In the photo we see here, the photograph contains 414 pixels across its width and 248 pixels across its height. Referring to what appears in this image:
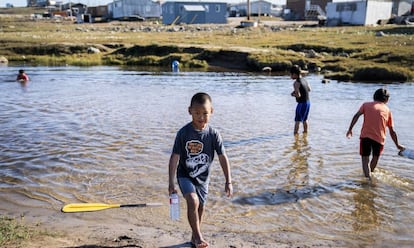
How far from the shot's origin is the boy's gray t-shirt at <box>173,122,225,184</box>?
4.46 meters

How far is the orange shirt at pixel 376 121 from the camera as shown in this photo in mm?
6770

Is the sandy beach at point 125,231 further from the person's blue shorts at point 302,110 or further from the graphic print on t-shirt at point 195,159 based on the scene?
the person's blue shorts at point 302,110

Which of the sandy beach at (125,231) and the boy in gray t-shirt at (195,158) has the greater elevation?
the boy in gray t-shirt at (195,158)

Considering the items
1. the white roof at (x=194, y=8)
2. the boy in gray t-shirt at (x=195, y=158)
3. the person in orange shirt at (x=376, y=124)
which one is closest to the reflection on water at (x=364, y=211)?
the person in orange shirt at (x=376, y=124)

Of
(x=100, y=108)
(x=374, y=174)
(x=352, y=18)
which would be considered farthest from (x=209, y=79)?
(x=352, y=18)

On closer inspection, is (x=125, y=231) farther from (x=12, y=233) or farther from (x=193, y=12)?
(x=193, y=12)

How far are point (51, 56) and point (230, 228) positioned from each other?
33486mm

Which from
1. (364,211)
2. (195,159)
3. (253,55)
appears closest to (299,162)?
(364,211)

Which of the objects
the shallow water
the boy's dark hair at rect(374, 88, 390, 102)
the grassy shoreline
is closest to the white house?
the grassy shoreline

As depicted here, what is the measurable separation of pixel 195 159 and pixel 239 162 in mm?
3973

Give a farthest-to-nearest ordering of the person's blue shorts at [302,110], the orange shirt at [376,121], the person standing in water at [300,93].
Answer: the person's blue shorts at [302,110] → the person standing in water at [300,93] → the orange shirt at [376,121]

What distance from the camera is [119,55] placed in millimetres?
34562

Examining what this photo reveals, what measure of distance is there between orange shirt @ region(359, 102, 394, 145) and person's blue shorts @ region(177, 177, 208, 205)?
3.59 meters

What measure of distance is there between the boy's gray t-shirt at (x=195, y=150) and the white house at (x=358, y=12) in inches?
2369
